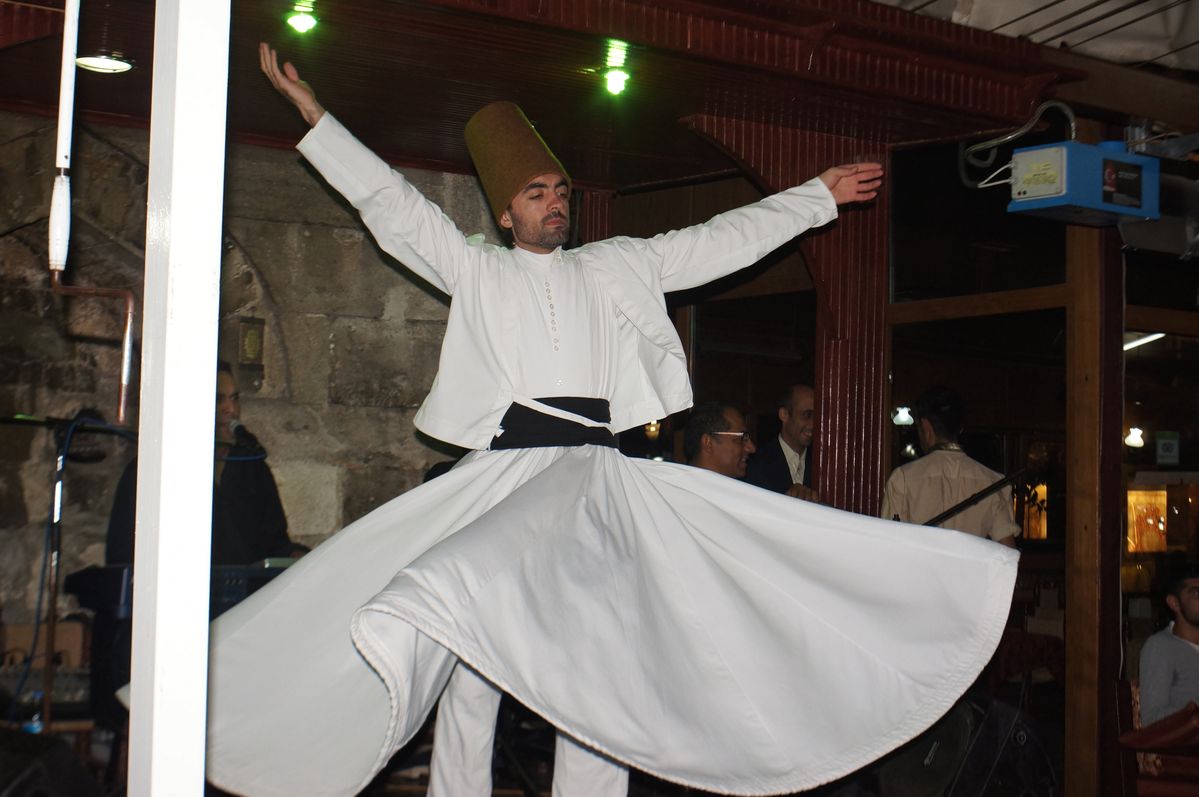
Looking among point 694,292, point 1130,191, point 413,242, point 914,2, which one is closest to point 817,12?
point 914,2

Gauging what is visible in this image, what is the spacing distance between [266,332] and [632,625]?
130 inches

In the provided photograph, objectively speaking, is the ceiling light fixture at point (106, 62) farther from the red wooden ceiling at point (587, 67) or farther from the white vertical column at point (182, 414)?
the white vertical column at point (182, 414)

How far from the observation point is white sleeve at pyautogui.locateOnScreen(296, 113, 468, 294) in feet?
10.6

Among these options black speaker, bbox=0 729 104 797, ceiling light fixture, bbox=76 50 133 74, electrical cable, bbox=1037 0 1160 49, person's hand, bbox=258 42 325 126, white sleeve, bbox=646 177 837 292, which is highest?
electrical cable, bbox=1037 0 1160 49

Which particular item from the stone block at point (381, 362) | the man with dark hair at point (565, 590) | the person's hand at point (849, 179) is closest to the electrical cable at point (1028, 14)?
the person's hand at point (849, 179)

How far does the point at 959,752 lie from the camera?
3699 mm

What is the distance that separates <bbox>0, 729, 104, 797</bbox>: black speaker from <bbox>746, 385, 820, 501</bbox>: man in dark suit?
3.41 meters

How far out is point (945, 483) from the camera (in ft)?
16.1

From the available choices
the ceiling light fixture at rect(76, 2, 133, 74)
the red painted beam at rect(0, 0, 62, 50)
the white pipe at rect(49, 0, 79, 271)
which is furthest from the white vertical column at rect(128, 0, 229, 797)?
the ceiling light fixture at rect(76, 2, 133, 74)

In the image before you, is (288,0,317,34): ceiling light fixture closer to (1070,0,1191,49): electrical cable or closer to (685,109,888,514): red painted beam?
(685,109,888,514): red painted beam

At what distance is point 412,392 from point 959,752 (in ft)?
10.3

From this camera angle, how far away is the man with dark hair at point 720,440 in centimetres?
495

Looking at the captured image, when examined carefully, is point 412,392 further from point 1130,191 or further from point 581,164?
point 1130,191

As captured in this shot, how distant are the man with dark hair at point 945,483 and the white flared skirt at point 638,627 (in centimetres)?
186
